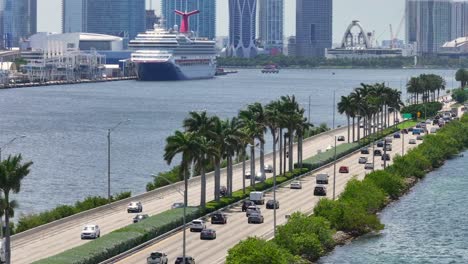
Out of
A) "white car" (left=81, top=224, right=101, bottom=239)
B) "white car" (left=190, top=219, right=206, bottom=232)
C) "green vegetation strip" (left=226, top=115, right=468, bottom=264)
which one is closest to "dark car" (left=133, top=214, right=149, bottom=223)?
"white car" (left=190, top=219, right=206, bottom=232)

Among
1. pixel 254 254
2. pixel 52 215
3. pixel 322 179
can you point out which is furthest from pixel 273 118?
pixel 254 254

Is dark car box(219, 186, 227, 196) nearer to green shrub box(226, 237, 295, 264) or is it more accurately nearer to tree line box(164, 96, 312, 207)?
tree line box(164, 96, 312, 207)

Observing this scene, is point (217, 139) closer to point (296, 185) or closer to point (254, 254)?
point (296, 185)

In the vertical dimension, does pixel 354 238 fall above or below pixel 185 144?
below

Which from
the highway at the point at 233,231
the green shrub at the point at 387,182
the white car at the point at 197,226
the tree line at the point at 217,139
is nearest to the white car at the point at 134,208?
the tree line at the point at 217,139

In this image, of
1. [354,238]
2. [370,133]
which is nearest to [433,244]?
[354,238]

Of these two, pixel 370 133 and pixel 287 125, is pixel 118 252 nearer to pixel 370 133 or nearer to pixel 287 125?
pixel 287 125
